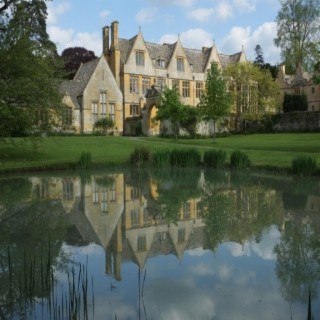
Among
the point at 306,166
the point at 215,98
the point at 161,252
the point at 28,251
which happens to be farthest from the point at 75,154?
the point at 161,252

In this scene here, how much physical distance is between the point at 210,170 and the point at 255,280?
50.0 ft

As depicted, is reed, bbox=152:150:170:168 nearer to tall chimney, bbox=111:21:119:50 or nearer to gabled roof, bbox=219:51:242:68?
tall chimney, bbox=111:21:119:50

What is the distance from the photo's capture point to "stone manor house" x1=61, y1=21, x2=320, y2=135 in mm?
48781

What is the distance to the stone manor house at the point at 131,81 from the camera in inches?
1921

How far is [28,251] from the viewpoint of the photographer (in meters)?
7.98

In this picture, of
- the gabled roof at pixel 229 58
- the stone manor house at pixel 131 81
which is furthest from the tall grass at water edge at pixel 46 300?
the gabled roof at pixel 229 58

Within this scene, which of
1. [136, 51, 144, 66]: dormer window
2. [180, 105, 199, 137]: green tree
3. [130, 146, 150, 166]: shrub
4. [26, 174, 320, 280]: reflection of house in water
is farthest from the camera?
[136, 51, 144, 66]: dormer window

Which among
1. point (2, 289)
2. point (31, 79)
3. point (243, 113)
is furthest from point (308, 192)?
point (243, 113)

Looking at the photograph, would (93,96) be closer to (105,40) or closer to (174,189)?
(105,40)

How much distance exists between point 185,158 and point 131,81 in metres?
32.5

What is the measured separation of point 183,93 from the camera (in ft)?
193

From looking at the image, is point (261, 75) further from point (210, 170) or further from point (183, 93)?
point (210, 170)

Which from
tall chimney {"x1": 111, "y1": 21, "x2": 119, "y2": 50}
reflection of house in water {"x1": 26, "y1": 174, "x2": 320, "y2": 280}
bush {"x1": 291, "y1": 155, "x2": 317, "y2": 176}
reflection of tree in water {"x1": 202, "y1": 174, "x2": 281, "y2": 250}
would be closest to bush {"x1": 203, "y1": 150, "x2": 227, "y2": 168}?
bush {"x1": 291, "y1": 155, "x2": 317, "y2": 176}

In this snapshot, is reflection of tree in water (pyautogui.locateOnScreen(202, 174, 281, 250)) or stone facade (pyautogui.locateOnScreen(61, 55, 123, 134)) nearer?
reflection of tree in water (pyautogui.locateOnScreen(202, 174, 281, 250))
